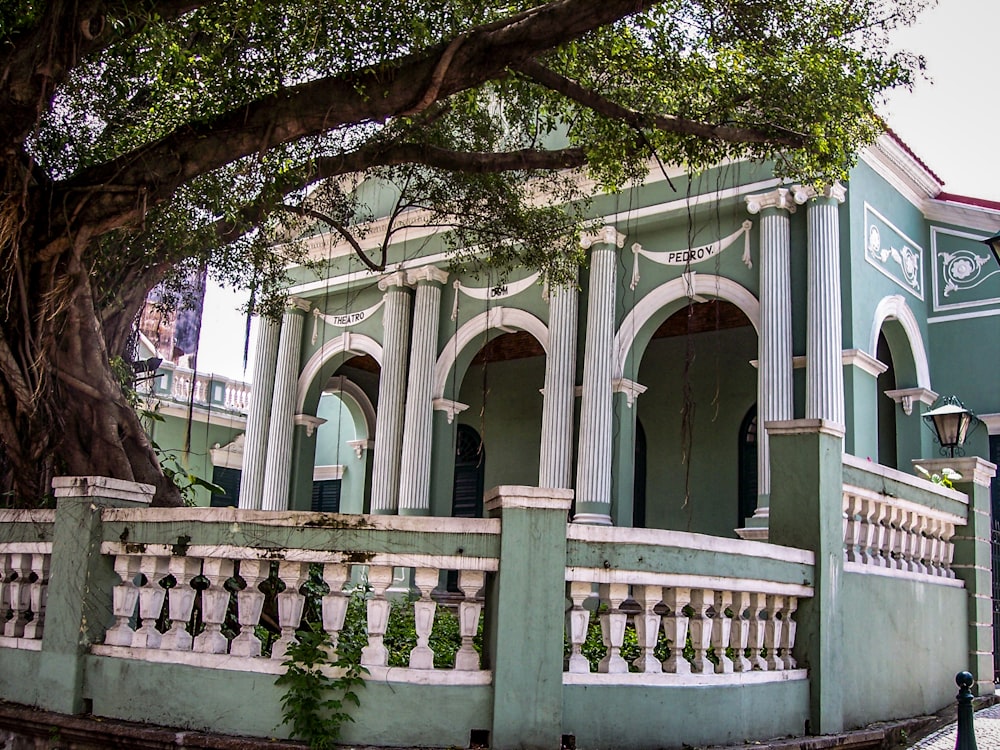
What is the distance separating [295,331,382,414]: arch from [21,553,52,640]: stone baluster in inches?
412

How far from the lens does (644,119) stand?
679 cm

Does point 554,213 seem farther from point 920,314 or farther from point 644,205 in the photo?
point 920,314

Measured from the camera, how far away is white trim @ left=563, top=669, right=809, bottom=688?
486 centimetres

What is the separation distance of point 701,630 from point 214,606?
239 centimetres

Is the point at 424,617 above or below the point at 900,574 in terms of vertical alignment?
below

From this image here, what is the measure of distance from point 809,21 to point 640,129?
1.75m

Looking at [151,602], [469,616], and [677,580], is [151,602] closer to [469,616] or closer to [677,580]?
[469,616]

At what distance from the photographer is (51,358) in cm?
609

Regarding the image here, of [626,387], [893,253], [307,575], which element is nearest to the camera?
[307,575]

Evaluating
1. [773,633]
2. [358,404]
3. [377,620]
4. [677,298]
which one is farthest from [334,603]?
[358,404]

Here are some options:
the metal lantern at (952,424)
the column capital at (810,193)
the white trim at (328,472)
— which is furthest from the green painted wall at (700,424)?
the white trim at (328,472)

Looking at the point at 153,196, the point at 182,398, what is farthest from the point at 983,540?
the point at 182,398

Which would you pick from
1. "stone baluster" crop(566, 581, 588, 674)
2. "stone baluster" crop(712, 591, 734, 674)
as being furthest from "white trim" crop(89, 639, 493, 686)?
"stone baluster" crop(712, 591, 734, 674)

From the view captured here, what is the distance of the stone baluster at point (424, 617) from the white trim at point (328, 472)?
15689 millimetres
